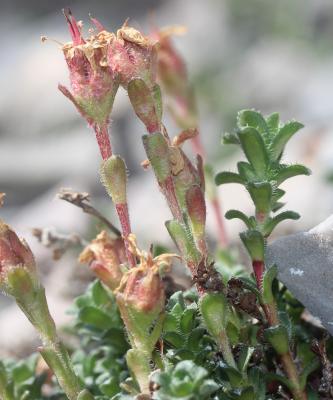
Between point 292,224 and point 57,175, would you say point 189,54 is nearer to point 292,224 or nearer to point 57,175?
point 57,175

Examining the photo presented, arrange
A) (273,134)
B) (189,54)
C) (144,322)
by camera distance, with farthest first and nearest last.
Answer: (189,54), (273,134), (144,322)

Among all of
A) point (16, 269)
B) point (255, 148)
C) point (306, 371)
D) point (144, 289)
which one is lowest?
point (306, 371)

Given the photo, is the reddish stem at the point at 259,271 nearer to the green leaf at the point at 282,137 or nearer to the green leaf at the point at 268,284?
the green leaf at the point at 268,284

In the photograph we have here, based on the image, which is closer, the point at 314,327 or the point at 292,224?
the point at 314,327

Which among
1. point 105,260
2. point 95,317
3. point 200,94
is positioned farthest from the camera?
point 200,94

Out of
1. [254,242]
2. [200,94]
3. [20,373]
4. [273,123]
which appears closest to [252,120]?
[273,123]

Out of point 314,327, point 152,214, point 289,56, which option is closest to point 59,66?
point 289,56

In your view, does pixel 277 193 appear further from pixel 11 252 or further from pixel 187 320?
pixel 11 252
